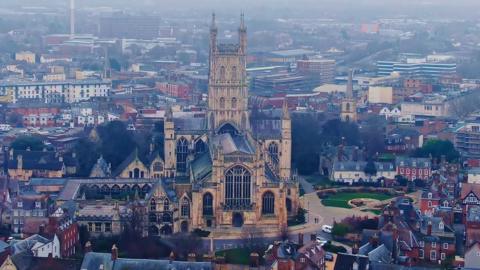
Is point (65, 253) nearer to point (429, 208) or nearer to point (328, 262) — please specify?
point (328, 262)

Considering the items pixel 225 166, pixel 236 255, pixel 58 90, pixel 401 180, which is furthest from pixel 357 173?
pixel 58 90

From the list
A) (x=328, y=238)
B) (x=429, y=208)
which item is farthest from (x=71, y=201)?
(x=429, y=208)

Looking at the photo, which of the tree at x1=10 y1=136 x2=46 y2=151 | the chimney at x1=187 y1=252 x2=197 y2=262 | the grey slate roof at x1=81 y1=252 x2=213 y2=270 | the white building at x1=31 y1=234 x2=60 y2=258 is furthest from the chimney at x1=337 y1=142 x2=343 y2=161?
the grey slate roof at x1=81 y1=252 x2=213 y2=270

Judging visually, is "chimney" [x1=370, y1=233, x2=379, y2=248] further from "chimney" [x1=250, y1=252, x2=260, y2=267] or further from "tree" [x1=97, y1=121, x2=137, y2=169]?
"tree" [x1=97, y1=121, x2=137, y2=169]

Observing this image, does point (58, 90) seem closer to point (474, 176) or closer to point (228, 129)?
point (228, 129)

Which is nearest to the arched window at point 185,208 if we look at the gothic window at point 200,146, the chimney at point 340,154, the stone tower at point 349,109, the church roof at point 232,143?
the church roof at point 232,143
